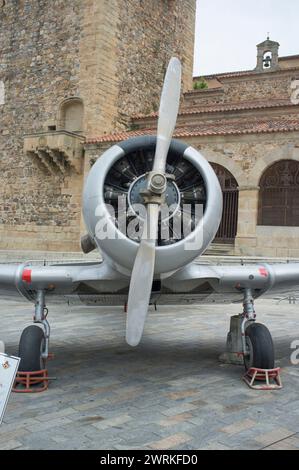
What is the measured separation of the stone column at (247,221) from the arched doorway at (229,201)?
0.73m

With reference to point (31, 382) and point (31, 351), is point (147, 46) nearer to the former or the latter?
point (31, 351)

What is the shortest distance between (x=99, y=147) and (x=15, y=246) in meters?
6.90

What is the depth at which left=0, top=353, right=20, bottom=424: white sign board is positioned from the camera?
3.38 m

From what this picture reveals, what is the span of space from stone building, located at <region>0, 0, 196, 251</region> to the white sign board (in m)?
19.5

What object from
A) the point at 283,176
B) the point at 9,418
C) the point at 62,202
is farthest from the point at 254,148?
the point at 9,418

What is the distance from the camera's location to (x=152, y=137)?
532cm

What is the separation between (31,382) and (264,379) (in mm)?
2543

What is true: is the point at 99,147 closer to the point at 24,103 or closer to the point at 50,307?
the point at 24,103

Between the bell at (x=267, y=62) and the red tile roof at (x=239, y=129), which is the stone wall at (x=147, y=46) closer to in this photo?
the red tile roof at (x=239, y=129)

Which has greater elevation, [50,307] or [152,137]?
[152,137]

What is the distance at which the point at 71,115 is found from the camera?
25.1 metres

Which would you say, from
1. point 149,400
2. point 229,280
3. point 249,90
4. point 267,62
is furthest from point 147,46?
point 149,400

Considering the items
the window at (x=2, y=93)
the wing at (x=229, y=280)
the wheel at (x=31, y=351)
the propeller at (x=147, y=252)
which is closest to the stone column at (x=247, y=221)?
the wing at (x=229, y=280)

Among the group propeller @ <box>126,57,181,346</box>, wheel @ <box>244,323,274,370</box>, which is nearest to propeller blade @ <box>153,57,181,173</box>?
propeller @ <box>126,57,181,346</box>
